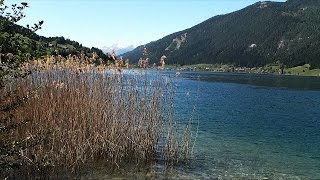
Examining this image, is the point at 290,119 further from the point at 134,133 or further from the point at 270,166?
the point at 134,133

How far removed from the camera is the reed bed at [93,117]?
41.6 feet

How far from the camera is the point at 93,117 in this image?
1379 centimetres

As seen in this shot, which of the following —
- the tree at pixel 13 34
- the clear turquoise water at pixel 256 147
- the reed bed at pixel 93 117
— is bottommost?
the clear turquoise water at pixel 256 147

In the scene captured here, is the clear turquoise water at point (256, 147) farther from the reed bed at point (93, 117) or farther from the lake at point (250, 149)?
the reed bed at point (93, 117)

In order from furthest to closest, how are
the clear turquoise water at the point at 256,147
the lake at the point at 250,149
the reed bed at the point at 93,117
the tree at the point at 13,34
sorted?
the clear turquoise water at the point at 256,147 → the lake at the point at 250,149 → the reed bed at the point at 93,117 → the tree at the point at 13,34

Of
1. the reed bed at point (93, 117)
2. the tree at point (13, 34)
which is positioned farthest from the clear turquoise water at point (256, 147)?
the tree at point (13, 34)

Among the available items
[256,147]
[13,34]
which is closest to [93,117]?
[13,34]

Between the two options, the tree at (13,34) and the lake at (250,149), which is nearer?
the tree at (13,34)

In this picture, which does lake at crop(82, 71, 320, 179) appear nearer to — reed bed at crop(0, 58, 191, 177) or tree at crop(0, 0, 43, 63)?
reed bed at crop(0, 58, 191, 177)

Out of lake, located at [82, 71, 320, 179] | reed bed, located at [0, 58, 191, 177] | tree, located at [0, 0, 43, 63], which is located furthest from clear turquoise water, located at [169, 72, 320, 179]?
tree, located at [0, 0, 43, 63]

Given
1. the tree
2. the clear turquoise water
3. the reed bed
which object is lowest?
the clear turquoise water

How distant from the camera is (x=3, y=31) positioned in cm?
743

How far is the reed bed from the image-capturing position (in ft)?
41.6

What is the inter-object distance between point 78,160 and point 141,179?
85.5 inches
